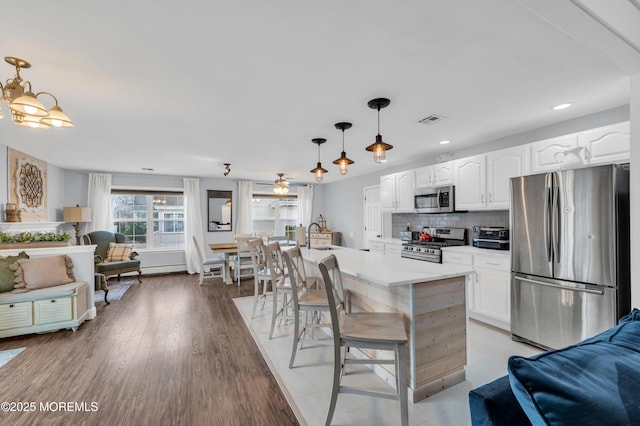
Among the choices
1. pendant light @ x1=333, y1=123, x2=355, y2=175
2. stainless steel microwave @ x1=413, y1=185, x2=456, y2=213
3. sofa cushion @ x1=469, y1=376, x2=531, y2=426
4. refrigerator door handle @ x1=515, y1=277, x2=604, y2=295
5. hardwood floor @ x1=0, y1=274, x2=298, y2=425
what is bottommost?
hardwood floor @ x1=0, y1=274, x2=298, y2=425

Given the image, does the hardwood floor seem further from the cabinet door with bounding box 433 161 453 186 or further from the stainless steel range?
the cabinet door with bounding box 433 161 453 186

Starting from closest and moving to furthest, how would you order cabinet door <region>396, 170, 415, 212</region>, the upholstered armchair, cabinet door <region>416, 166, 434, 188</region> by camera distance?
cabinet door <region>416, 166, 434, 188</region>
cabinet door <region>396, 170, 415, 212</region>
the upholstered armchair

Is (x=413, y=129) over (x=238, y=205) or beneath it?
over

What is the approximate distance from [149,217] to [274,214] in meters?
3.15

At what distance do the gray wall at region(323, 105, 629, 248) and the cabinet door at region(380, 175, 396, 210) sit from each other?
1.45 ft

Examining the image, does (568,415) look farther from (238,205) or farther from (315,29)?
(238,205)

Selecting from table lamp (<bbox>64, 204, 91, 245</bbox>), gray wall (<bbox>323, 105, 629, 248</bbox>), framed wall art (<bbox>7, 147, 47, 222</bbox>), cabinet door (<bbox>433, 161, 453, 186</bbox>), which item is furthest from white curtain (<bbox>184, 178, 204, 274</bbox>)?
cabinet door (<bbox>433, 161, 453, 186</bbox>)

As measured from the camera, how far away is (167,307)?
169 inches

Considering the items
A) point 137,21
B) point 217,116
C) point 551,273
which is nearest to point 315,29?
point 137,21

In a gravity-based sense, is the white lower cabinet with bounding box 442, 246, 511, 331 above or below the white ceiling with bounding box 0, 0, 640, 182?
below

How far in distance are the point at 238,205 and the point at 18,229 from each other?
409 cm

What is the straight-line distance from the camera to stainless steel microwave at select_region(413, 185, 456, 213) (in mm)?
4165

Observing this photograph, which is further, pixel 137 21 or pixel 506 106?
pixel 506 106

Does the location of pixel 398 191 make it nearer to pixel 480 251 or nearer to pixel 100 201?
pixel 480 251
